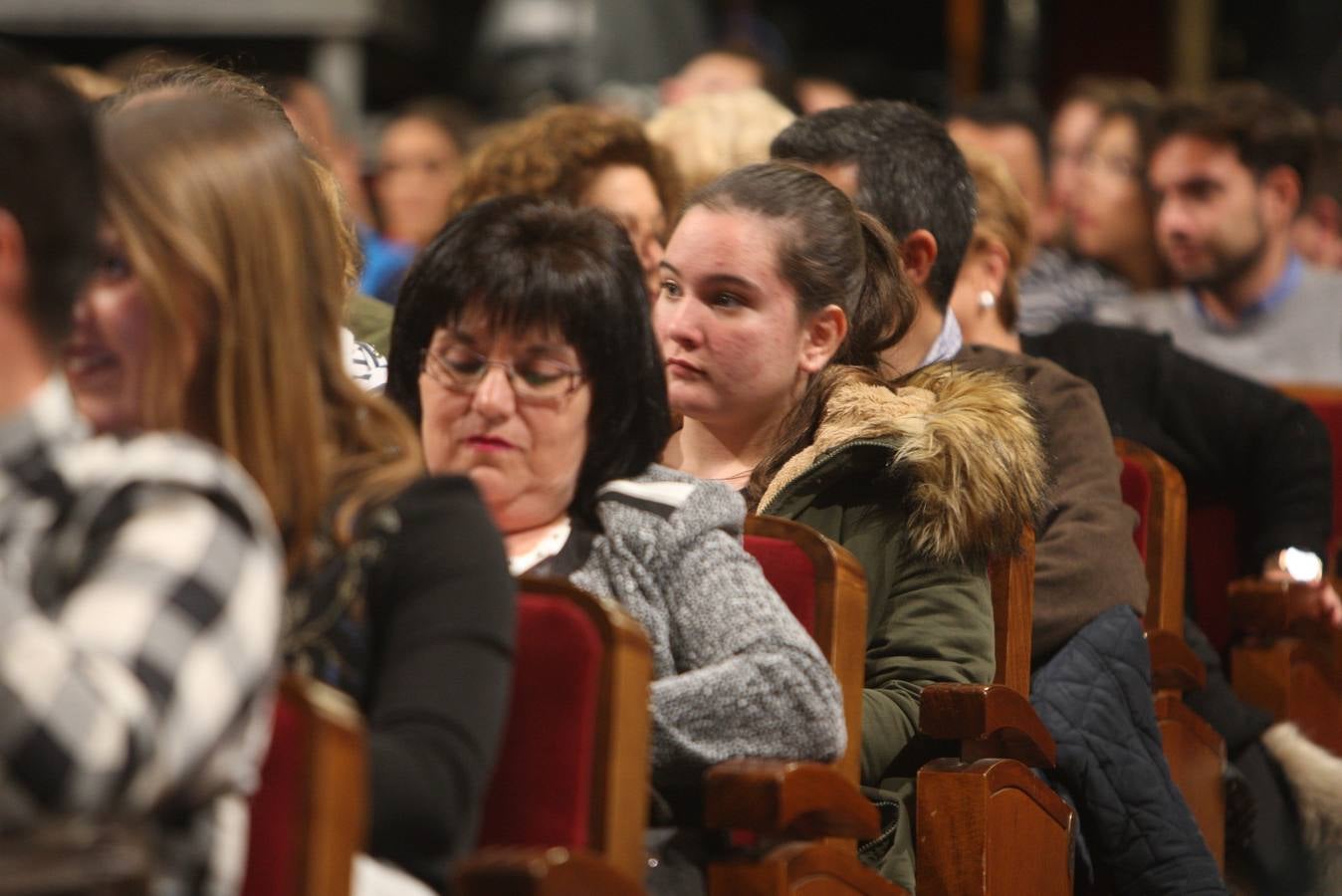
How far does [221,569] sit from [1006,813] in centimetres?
131

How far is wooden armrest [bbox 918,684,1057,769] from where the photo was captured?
2.22 metres

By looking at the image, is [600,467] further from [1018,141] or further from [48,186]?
[1018,141]

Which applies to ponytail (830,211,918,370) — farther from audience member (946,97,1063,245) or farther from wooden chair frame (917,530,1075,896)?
audience member (946,97,1063,245)

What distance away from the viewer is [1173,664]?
285 cm

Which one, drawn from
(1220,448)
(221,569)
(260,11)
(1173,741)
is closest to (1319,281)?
(1220,448)

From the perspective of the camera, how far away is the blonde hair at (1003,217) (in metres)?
3.29

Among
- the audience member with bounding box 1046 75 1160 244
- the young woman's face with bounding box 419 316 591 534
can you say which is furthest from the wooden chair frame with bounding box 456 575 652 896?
the audience member with bounding box 1046 75 1160 244

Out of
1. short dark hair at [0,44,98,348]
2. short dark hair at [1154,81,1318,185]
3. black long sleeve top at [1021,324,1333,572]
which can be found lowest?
black long sleeve top at [1021,324,1333,572]

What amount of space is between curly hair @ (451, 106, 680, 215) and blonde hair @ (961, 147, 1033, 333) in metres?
0.51

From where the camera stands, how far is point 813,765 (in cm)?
185

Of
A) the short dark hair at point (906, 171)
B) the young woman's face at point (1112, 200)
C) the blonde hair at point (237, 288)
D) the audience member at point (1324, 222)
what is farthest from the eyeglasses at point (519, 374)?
the audience member at point (1324, 222)

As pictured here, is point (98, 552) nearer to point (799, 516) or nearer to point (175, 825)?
point (175, 825)

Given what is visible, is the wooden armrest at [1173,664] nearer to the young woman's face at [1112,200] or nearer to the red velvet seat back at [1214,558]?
the red velvet seat back at [1214,558]

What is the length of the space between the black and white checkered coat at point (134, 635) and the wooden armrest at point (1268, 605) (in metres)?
2.17
